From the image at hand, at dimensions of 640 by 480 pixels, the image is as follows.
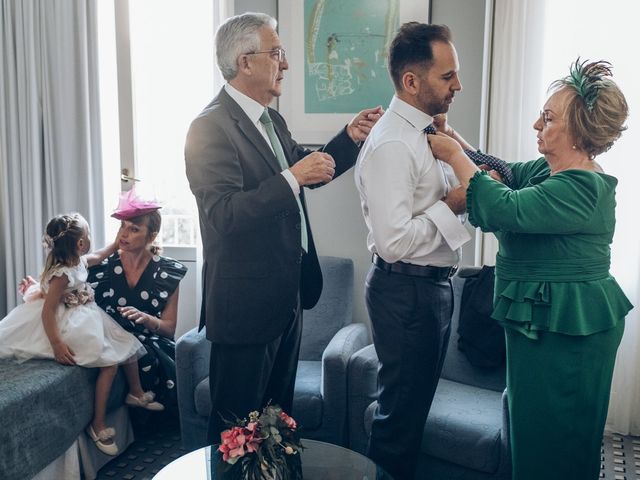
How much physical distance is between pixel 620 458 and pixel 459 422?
1.00m

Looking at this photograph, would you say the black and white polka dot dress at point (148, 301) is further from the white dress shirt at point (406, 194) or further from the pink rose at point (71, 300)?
the white dress shirt at point (406, 194)

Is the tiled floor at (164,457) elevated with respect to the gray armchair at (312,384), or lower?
lower

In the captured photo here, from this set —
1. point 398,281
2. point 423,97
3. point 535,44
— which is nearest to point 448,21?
point 535,44

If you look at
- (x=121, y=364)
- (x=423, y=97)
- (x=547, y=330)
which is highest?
(x=423, y=97)

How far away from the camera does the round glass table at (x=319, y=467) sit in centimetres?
176

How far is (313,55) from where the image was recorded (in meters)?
3.05

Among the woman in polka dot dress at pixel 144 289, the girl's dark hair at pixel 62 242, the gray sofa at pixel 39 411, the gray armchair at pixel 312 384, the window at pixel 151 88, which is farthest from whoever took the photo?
the window at pixel 151 88

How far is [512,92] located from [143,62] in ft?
6.42

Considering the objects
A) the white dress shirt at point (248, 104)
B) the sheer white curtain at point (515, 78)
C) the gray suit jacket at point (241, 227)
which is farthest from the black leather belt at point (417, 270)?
the sheer white curtain at point (515, 78)

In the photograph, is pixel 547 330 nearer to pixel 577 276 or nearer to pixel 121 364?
pixel 577 276

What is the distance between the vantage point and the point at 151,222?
290cm

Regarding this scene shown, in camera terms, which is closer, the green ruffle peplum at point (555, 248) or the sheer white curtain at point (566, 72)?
the green ruffle peplum at point (555, 248)

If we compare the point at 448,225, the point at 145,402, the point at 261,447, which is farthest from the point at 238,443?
the point at 145,402

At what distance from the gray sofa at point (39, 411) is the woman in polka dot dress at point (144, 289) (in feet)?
1.02
